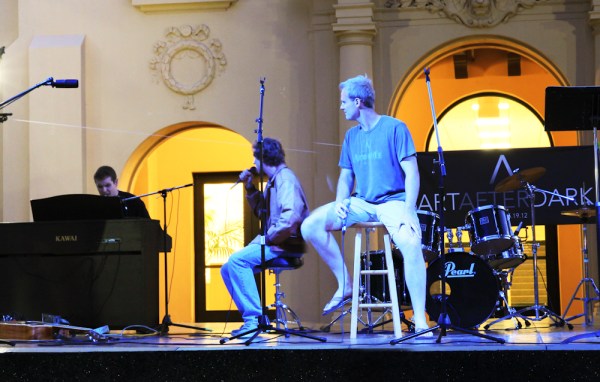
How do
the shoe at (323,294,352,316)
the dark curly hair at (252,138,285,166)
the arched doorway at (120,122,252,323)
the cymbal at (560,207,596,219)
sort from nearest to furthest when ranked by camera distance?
the shoe at (323,294,352,316) → the dark curly hair at (252,138,285,166) → the cymbal at (560,207,596,219) → the arched doorway at (120,122,252,323)

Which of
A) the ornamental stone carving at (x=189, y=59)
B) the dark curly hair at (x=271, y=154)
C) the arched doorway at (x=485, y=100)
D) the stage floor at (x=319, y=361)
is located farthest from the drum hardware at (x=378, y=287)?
the arched doorway at (x=485, y=100)

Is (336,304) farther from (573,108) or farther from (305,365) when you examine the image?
(573,108)

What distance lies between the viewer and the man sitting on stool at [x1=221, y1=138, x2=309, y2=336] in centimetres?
831

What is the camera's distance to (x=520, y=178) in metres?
9.57

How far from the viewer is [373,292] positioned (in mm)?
9406

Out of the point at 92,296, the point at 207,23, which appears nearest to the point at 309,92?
the point at 207,23

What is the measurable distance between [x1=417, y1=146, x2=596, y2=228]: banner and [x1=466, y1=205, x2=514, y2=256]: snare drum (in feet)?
5.53

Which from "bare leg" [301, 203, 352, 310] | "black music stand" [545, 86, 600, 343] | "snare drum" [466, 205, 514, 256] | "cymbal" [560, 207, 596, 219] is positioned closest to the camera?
"black music stand" [545, 86, 600, 343]

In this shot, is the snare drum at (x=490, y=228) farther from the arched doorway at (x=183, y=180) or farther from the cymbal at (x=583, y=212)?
the arched doorway at (x=183, y=180)

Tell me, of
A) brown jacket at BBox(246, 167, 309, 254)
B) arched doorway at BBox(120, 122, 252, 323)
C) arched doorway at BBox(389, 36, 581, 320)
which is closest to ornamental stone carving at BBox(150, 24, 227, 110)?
arched doorway at BBox(120, 122, 252, 323)

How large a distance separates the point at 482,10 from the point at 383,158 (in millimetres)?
5238

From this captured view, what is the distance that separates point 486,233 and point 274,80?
4.21 m

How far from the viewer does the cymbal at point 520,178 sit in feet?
31.1

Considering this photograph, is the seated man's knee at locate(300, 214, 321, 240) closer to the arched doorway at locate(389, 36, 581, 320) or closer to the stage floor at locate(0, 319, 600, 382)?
the stage floor at locate(0, 319, 600, 382)
